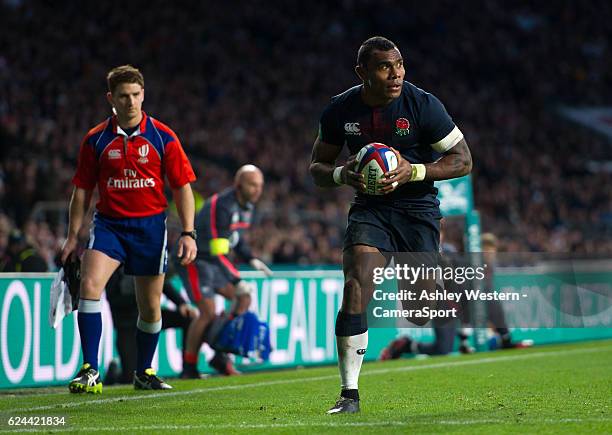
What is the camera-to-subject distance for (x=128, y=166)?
8.64 metres

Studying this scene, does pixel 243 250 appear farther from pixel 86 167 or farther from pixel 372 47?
pixel 372 47

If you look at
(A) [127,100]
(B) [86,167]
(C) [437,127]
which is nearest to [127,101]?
(A) [127,100]

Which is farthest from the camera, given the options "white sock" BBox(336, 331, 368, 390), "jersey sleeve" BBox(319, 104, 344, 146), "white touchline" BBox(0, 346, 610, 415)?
"white touchline" BBox(0, 346, 610, 415)

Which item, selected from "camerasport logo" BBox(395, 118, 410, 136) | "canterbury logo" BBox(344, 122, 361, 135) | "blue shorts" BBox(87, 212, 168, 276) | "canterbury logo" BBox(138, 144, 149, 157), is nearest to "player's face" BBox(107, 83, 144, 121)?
"canterbury logo" BBox(138, 144, 149, 157)

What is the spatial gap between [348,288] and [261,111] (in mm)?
22523

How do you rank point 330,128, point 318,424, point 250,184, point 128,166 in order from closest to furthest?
point 318,424 → point 330,128 → point 128,166 → point 250,184

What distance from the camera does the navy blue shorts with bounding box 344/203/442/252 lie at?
6.77 m

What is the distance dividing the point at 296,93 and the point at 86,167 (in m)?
22.6

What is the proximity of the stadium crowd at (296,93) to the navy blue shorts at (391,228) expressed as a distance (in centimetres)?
976

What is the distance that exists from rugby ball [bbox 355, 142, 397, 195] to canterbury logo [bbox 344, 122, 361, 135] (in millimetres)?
331

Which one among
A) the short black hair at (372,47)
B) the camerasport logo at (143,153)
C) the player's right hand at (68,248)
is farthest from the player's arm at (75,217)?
the short black hair at (372,47)

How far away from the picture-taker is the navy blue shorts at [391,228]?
6770 mm

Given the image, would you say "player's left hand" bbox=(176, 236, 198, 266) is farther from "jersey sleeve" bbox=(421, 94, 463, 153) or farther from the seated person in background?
the seated person in background

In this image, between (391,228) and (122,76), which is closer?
(391,228)
